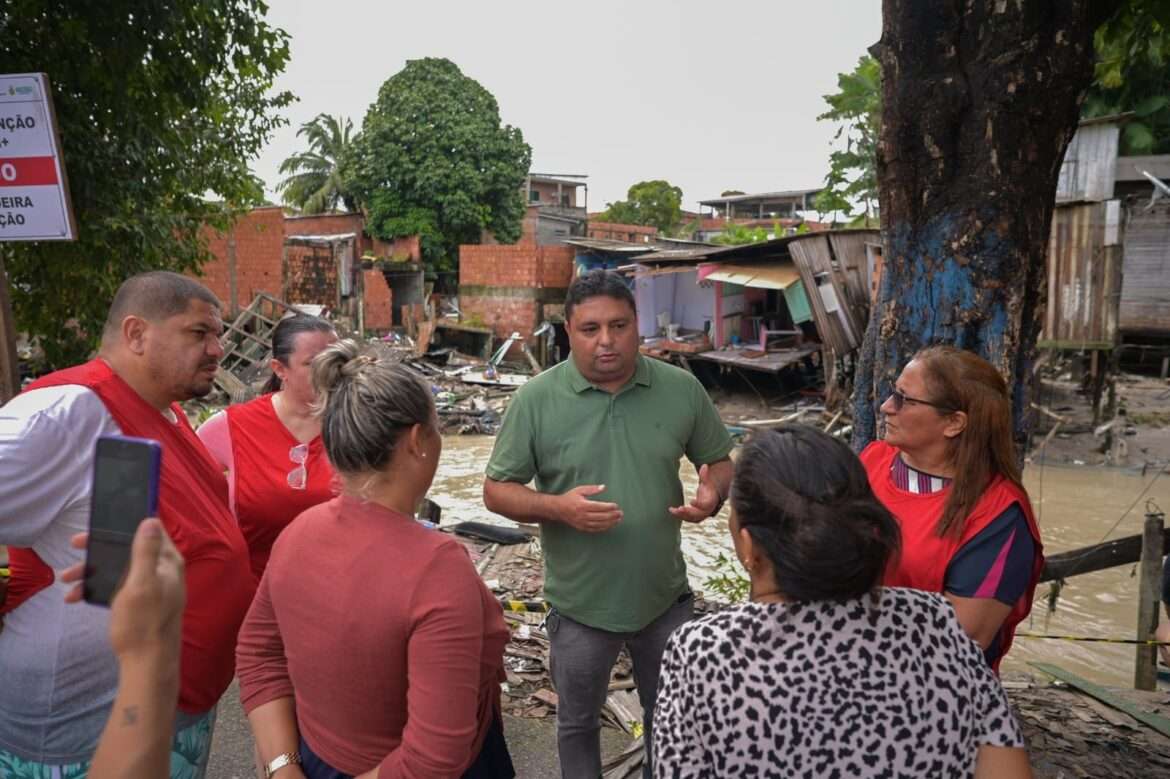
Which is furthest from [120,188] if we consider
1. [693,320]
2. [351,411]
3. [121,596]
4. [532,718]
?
[693,320]

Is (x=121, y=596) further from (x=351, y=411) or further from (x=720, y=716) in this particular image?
(x=720, y=716)

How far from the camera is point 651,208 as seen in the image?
3978 cm

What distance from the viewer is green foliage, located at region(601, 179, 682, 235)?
39750 mm

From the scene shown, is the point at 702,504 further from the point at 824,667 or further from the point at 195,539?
the point at 195,539

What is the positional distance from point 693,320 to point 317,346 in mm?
17825

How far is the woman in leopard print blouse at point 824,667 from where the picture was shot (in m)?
1.38

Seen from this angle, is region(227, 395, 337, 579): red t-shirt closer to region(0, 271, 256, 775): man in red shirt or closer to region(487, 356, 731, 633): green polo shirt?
region(0, 271, 256, 775): man in red shirt

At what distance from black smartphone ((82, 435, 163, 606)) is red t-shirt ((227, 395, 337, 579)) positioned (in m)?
1.63

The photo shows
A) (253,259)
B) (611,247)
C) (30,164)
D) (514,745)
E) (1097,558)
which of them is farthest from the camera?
(611,247)

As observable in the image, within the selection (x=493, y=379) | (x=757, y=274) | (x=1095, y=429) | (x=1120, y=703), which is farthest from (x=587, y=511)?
(x=493, y=379)

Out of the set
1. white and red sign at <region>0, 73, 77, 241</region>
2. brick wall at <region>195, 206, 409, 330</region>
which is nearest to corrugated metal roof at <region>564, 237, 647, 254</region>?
brick wall at <region>195, 206, 409, 330</region>

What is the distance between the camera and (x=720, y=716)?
4.55 feet

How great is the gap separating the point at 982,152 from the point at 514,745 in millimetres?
2996

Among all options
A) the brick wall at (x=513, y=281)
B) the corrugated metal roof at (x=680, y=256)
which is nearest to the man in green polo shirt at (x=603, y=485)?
the corrugated metal roof at (x=680, y=256)
